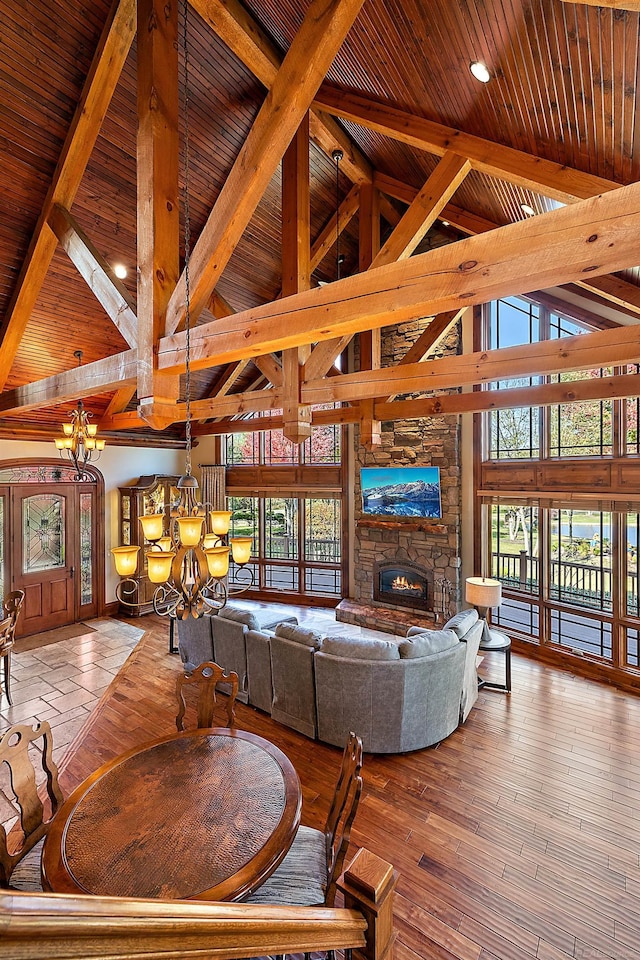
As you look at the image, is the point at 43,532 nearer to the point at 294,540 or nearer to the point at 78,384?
the point at 78,384

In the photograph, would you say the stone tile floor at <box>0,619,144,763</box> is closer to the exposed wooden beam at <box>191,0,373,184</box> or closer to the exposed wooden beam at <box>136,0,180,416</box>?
the exposed wooden beam at <box>136,0,180,416</box>

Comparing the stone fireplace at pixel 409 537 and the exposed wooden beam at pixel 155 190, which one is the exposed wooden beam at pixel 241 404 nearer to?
the stone fireplace at pixel 409 537

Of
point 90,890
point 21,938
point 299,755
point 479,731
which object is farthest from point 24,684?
point 21,938

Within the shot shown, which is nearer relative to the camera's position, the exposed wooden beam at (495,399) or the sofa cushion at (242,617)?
the exposed wooden beam at (495,399)

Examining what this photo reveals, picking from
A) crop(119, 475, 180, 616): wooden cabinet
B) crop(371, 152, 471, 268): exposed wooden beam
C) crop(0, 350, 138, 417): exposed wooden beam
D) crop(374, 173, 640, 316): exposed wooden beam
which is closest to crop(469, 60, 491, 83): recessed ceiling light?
crop(371, 152, 471, 268): exposed wooden beam

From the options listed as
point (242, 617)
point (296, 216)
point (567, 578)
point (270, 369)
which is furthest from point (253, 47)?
point (567, 578)

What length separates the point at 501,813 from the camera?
3.12 metres

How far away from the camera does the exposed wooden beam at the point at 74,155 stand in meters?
3.46

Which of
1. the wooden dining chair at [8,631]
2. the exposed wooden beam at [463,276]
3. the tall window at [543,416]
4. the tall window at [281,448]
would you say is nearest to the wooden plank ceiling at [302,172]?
the exposed wooden beam at [463,276]

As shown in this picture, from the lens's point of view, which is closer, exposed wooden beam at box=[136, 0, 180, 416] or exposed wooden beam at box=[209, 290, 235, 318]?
exposed wooden beam at box=[136, 0, 180, 416]

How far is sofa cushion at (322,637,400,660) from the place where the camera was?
3.69m

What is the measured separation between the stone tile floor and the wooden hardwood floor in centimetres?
23

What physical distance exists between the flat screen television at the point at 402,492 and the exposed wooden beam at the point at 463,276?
4847mm

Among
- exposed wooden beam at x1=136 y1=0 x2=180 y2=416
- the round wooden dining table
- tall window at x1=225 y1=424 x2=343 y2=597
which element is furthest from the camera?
tall window at x1=225 y1=424 x2=343 y2=597
